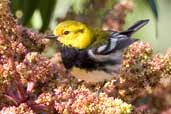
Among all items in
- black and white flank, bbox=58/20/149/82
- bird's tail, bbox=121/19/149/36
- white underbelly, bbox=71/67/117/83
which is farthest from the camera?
bird's tail, bbox=121/19/149/36

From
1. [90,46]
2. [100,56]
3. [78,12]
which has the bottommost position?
[100,56]

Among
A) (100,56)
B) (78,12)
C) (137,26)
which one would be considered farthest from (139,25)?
(78,12)

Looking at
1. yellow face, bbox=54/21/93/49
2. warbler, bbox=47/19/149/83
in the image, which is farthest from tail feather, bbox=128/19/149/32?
yellow face, bbox=54/21/93/49

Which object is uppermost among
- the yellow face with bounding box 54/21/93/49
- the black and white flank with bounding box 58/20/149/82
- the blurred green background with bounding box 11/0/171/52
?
the blurred green background with bounding box 11/0/171/52

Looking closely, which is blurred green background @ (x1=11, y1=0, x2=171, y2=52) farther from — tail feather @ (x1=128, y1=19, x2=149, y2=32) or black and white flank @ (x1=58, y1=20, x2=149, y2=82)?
black and white flank @ (x1=58, y1=20, x2=149, y2=82)

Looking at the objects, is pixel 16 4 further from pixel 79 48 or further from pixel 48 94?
pixel 48 94

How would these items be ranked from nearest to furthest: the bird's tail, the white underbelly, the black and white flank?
the white underbelly < the black and white flank < the bird's tail

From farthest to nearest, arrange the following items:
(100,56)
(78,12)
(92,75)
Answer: (78,12) < (100,56) < (92,75)

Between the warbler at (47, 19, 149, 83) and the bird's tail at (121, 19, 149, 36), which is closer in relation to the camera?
the warbler at (47, 19, 149, 83)

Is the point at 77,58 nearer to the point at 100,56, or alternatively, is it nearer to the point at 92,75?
the point at 100,56
